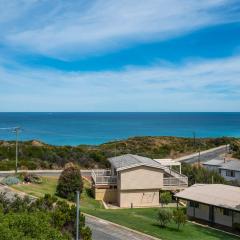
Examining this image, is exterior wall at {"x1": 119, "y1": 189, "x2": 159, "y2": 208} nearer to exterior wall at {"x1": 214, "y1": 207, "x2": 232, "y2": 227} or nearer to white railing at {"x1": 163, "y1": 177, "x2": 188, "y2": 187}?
white railing at {"x1": 163, "y1": 177, "x2": 188, "y2": 187}

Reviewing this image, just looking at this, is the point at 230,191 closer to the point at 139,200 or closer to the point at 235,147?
the point at 139,200

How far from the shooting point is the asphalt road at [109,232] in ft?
78.1

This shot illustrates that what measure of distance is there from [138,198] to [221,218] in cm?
887

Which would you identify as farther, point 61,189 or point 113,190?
point 113,190

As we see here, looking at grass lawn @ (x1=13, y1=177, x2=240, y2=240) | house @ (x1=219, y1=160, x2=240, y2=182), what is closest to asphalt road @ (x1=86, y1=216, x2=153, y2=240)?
grass lawn @ (x1=13, y1=177, x2=240, y2=240)

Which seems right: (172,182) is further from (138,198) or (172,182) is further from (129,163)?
(129,163)

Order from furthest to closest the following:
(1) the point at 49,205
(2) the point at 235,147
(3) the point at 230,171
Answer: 1. (2) the point at 235,147
2. (3) the point at 230,171
3. (1) the point at 49,205

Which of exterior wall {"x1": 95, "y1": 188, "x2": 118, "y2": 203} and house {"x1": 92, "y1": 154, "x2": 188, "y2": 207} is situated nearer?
house {"x1": 92, "y1": 154, "x2": 188, "y2": 207}

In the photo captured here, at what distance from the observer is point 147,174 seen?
1438 inches

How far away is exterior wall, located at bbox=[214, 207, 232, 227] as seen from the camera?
29031 mm

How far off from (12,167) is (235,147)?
44.8 metres

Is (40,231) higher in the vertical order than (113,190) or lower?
higher

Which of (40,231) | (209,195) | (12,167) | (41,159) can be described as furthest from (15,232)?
(41,159)

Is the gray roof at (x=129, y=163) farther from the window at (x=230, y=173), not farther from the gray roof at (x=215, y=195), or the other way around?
the window at (x=230, y=173)
